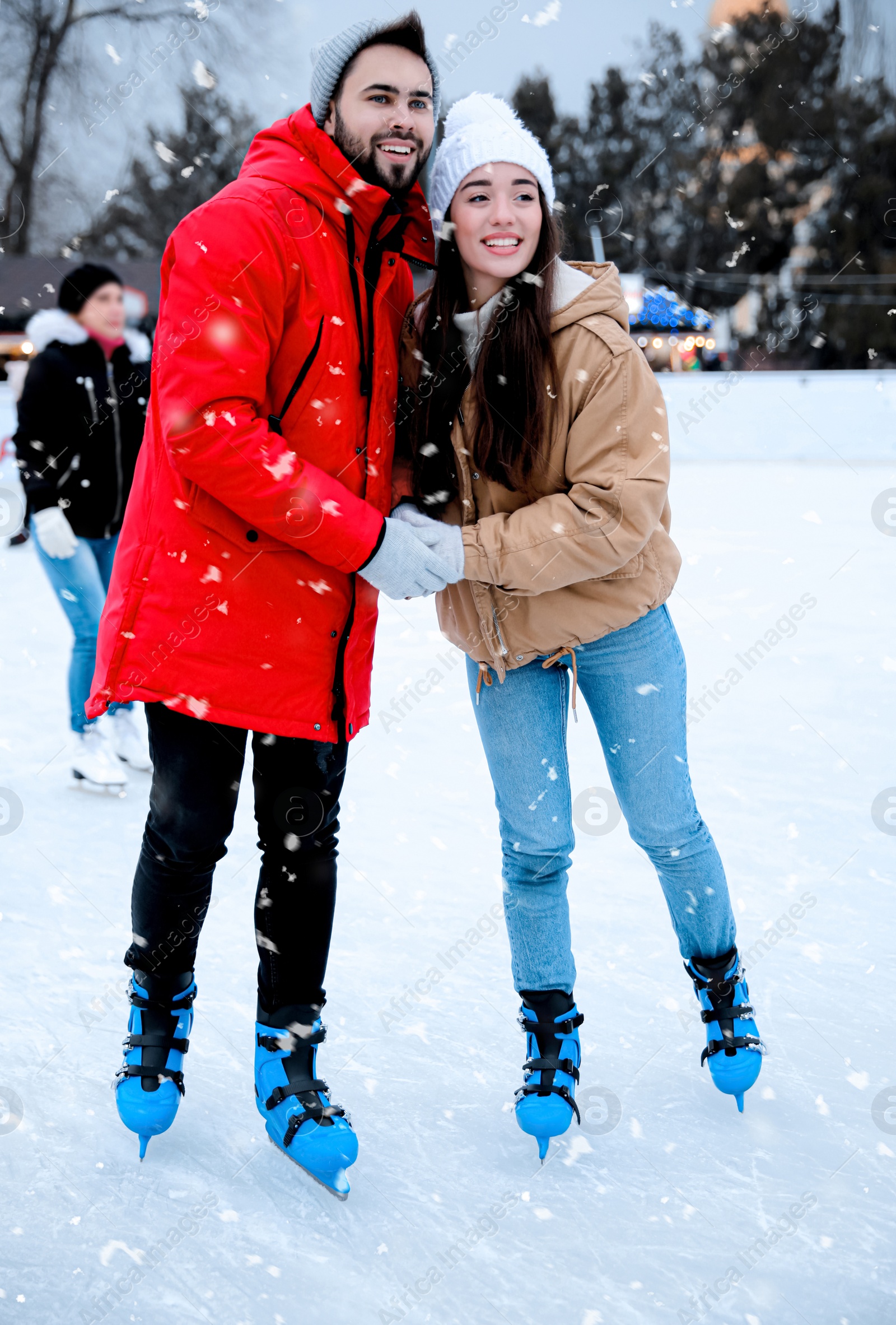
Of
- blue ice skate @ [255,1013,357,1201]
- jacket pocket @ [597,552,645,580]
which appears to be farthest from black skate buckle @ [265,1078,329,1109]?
jacket pocket @ [597,552,645,580]

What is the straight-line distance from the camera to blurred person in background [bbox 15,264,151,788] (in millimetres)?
3125

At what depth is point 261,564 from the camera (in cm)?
150

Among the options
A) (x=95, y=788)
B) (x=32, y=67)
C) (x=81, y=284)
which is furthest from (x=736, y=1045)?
(x=32, y=67)

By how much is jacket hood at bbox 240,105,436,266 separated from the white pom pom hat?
0.10m

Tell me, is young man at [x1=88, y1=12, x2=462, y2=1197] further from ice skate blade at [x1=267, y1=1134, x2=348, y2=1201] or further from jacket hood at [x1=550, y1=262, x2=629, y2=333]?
jacket hood at [x1=550, y1=262, x2=629, y2=333]

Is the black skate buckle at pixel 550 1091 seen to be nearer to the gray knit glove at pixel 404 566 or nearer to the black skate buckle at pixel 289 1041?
the black skate buckle at pixel 289 1041

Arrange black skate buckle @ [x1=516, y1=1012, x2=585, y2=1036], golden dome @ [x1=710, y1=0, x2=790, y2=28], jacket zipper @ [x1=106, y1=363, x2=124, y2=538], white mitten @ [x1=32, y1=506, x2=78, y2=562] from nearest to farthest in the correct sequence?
black skate buckle @ [x1=516, y1=1012, x2=585, y2=1036] → white mitten @ [x1=32, y1=506, x2=78, y2=562] → jacket zipper @ [x1=106, y1=363, x2=124, y2=538] → golden dome @ [x1=710, y1=0, x2=790, y2=28]

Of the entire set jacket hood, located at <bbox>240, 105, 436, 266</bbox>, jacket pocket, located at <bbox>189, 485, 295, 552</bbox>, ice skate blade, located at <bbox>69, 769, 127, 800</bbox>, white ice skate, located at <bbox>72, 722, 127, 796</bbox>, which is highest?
jacket hood, located at <bbox>240, 105, 436, 266</bbox>

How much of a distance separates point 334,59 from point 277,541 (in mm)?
639

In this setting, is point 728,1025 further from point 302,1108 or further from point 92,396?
point 92,396

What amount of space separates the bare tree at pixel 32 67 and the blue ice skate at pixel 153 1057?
1915 centimetres

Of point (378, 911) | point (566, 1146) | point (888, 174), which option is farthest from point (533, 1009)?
point (888, 174)

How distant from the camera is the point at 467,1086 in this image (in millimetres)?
1833

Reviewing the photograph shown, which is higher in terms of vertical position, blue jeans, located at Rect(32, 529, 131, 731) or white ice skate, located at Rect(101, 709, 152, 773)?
blue jeans, located at Rect(32, 529, 131, 731)
